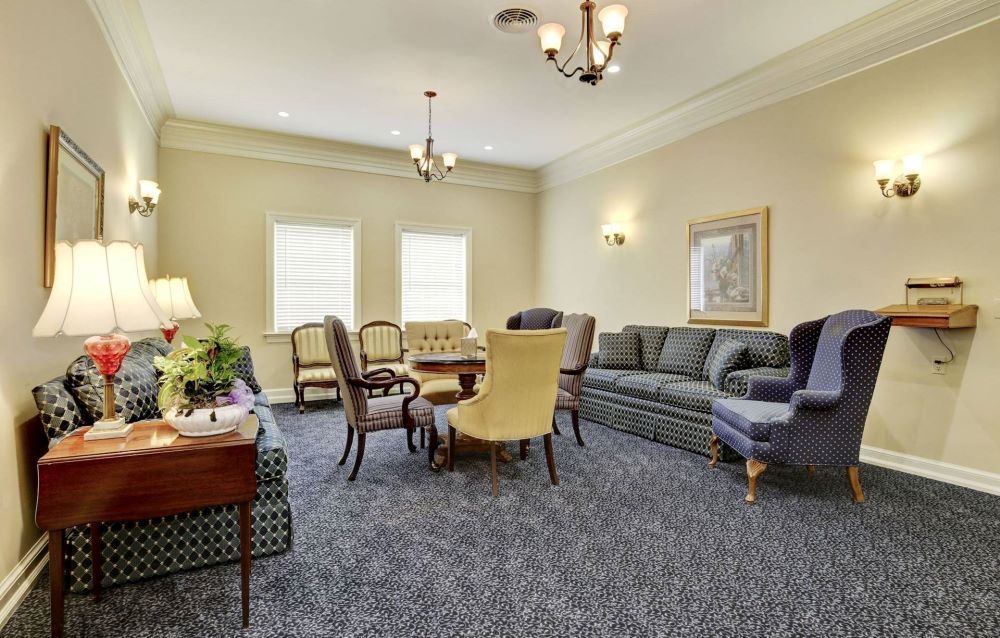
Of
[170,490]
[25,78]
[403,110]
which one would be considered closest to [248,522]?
[170,490]

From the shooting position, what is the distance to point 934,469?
341 centimetres

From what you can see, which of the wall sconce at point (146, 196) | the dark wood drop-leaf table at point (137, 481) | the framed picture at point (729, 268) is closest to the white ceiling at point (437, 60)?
the wall sconce at point (146, 196)

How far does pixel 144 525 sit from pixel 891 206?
491 cm

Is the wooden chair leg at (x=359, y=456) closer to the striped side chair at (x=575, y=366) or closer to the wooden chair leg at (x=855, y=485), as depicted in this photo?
the striped side chair at (x=575, y=366)

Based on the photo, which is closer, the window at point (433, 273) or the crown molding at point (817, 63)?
the crown molding at point (817, 63)

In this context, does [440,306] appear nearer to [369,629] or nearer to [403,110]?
[403,110]

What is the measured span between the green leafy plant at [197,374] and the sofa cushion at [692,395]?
11.0ft

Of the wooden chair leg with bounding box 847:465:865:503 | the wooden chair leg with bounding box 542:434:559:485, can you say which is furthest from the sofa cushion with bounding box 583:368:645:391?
the wooden chair leg with bounding box 847:465:865:503

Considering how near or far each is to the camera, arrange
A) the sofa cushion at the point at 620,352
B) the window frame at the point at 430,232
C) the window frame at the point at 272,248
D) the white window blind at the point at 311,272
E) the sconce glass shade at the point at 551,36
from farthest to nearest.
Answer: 1. the window frame at the point at 430,232
2. the white window blind at the point at 311,272
3. the window frame at the point at 272,248
4. the sofa cushion at the point at 620,352
5. the sconce glass shade at the point at 551,36

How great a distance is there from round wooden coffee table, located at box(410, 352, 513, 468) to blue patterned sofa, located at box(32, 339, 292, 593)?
126cm

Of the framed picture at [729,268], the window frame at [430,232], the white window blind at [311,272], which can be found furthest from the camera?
the window frame at [430,232]

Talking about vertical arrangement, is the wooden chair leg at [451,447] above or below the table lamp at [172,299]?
below

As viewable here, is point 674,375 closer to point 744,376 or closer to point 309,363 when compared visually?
point 744,376

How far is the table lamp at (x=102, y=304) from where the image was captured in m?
1.75
